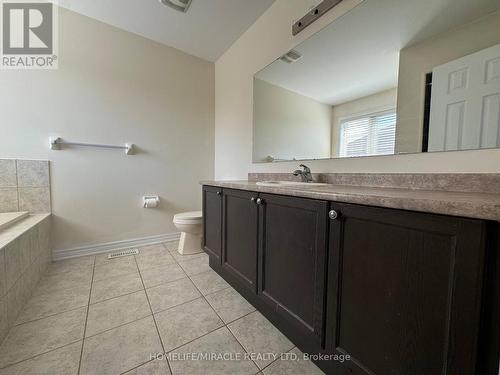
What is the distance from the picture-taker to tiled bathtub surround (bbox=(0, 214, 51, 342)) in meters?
1.06

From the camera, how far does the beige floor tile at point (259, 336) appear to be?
3.36 feet

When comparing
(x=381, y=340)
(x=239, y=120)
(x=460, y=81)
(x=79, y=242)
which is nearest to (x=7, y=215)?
(x=79, y=242)

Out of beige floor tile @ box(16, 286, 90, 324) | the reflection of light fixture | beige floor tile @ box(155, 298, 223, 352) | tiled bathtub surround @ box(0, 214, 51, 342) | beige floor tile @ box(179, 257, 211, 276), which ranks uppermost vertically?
the reflection of light fixture

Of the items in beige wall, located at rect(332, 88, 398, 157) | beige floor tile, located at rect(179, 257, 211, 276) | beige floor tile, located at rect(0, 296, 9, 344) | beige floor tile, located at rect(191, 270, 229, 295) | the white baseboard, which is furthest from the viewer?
the white baseboard

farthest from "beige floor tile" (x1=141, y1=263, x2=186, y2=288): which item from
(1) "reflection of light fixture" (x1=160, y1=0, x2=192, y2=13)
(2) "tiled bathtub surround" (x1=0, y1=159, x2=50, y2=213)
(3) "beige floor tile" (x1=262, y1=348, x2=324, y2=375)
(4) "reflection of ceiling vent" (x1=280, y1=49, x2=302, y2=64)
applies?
(1) "reflection of light fixture" (x1=160, y1=0, x2=192, y2=13)

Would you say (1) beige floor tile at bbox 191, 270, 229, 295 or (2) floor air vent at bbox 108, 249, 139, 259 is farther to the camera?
(2) floor air vent at bbox 108, 249, 139, 259

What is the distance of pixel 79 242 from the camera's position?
2029mm

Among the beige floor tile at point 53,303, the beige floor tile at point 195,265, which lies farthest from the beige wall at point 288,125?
the beige floor tile at point 53,303

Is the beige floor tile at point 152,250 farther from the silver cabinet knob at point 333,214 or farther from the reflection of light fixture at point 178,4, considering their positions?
the reflection of light fixture at point 178,4

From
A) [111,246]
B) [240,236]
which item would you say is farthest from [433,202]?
[111,246]

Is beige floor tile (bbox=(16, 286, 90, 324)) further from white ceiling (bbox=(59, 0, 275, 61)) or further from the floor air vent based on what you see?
white ceiling (bbox=(59, 0, 275, 61))

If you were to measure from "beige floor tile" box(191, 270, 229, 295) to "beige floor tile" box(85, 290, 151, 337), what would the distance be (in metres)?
0.37

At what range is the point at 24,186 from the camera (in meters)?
1.79

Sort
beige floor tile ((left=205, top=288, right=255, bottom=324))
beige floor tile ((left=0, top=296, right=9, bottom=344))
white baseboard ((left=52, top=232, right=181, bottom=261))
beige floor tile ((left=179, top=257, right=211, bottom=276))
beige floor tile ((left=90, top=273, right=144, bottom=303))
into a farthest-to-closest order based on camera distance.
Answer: white baseboard ((left=52, top=232, right=181, bottom=261)), beige floor tile ((left=179, top=257, right=211, bottom=276)), beige floor tile ((left=90, top=273, right=144, bottom=303)), beige floor tile ((left=205, top=288, right=255, bottom=324)), beige floor tile ((left=0, top=296, right=9, bottom=344))
